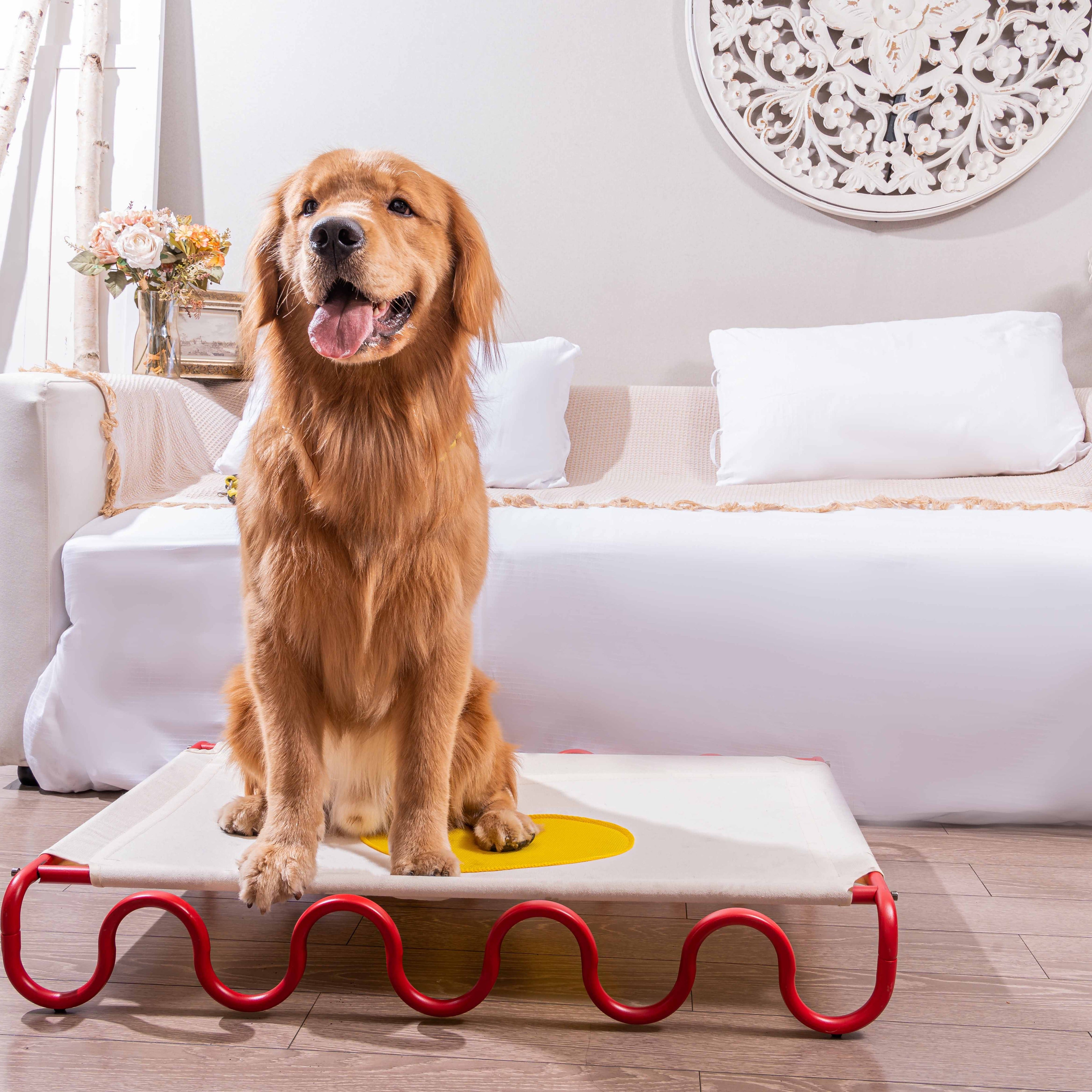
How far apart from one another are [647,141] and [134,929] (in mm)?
2399

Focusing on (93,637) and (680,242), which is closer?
(93,637)

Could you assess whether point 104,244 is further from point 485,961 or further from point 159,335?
point 485,961

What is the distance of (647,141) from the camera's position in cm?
280

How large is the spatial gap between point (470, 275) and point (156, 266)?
163cm

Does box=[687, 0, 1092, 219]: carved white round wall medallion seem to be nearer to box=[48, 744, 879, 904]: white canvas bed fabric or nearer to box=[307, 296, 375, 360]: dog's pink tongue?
box=[48, 744, 879, 904]: white canvas bed fabric

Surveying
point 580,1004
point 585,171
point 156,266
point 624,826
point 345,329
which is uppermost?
point 585,171

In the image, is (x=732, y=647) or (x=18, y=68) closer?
(x=732, y=647)

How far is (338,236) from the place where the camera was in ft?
3.36

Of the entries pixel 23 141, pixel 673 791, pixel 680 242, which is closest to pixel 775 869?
pixel 673 791

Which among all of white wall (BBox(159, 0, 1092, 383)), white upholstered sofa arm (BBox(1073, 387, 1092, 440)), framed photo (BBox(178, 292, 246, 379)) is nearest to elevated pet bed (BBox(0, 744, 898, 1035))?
white upholstered sofa arm (BBox(1073, 387, 1092, 440))

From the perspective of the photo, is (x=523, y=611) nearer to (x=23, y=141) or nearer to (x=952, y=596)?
(x=952, y=596)

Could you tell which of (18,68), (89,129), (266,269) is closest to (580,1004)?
(266,269)

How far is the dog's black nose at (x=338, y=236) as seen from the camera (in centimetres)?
102

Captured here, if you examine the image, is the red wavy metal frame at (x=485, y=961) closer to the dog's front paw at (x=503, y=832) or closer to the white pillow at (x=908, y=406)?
the dog's front paw at (x=503, y=832)
